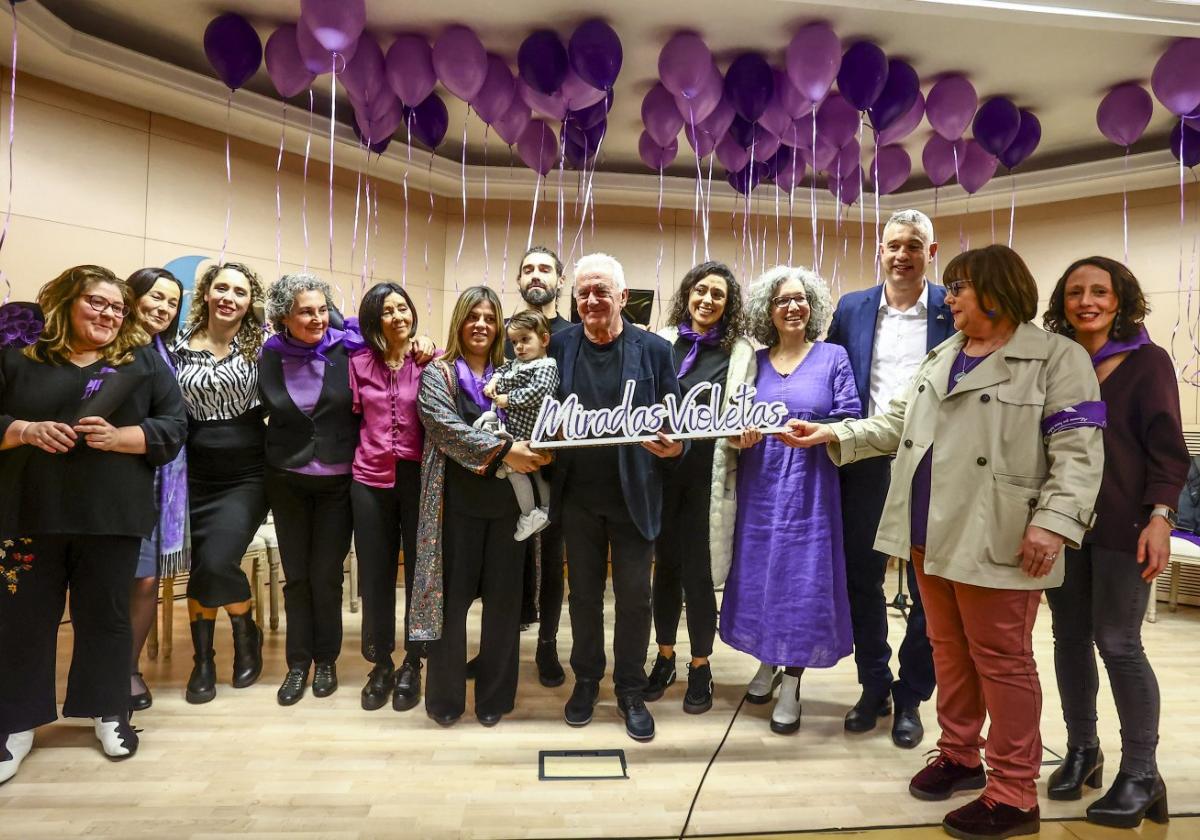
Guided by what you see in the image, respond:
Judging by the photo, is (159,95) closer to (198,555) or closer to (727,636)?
(198,555)

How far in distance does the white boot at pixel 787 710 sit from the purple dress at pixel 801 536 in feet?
0.58

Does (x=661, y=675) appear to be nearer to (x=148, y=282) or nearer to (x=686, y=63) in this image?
(x=148, y=282)

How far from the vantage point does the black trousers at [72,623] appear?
2.06 meters

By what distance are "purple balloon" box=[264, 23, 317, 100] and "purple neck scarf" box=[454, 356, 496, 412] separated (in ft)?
5.98

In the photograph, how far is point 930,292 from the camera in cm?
245

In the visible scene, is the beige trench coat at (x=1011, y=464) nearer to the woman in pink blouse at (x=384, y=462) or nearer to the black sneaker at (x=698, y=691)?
the black sneaker at (x=698, y=691)

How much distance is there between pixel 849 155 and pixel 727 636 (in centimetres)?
290

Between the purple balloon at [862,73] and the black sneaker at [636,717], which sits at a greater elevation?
the purple balloon at [862,73]

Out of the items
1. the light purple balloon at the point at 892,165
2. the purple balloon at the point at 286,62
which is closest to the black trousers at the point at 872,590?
the light purple balloon at the point at 892,165

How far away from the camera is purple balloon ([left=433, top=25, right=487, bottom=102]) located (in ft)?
10.5

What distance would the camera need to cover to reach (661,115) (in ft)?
12.1

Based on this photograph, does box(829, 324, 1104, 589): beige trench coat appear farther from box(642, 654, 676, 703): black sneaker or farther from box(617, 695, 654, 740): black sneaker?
box(642, 654, 676, 703): black sneaker

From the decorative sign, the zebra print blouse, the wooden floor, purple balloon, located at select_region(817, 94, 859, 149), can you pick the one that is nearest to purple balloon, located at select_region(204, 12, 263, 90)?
the zebra print blouse

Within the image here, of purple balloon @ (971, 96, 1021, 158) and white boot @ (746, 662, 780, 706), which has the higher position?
purple balloon @ (971, 96, 1021, 158)
